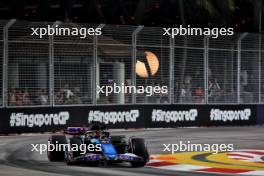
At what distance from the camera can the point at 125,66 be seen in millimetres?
24875

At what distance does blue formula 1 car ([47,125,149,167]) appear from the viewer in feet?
44.1

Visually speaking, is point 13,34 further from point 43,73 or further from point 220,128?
point 220,128

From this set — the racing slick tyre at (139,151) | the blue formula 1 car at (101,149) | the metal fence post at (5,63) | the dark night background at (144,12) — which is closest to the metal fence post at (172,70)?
the metal fence post at (5,63)

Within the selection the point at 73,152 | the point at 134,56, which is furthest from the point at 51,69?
the point at 73,152

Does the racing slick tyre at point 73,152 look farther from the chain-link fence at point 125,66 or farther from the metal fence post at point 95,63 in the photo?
the metal fence post at point 95,63

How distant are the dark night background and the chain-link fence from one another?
20.3 feet

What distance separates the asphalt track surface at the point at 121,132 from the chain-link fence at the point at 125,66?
1403 millimetres

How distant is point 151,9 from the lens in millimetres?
36750

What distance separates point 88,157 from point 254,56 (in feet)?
51.0

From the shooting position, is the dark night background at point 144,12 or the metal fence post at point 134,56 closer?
the metal fence post at point 134,56

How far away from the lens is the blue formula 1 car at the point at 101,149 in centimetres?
1344

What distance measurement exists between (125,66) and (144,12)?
10.2 meters

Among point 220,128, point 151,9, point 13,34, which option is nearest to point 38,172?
point 13,34

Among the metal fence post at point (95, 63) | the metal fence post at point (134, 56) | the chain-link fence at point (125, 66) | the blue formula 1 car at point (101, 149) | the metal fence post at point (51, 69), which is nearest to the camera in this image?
the blue formula 1 car at point (101, 149)
